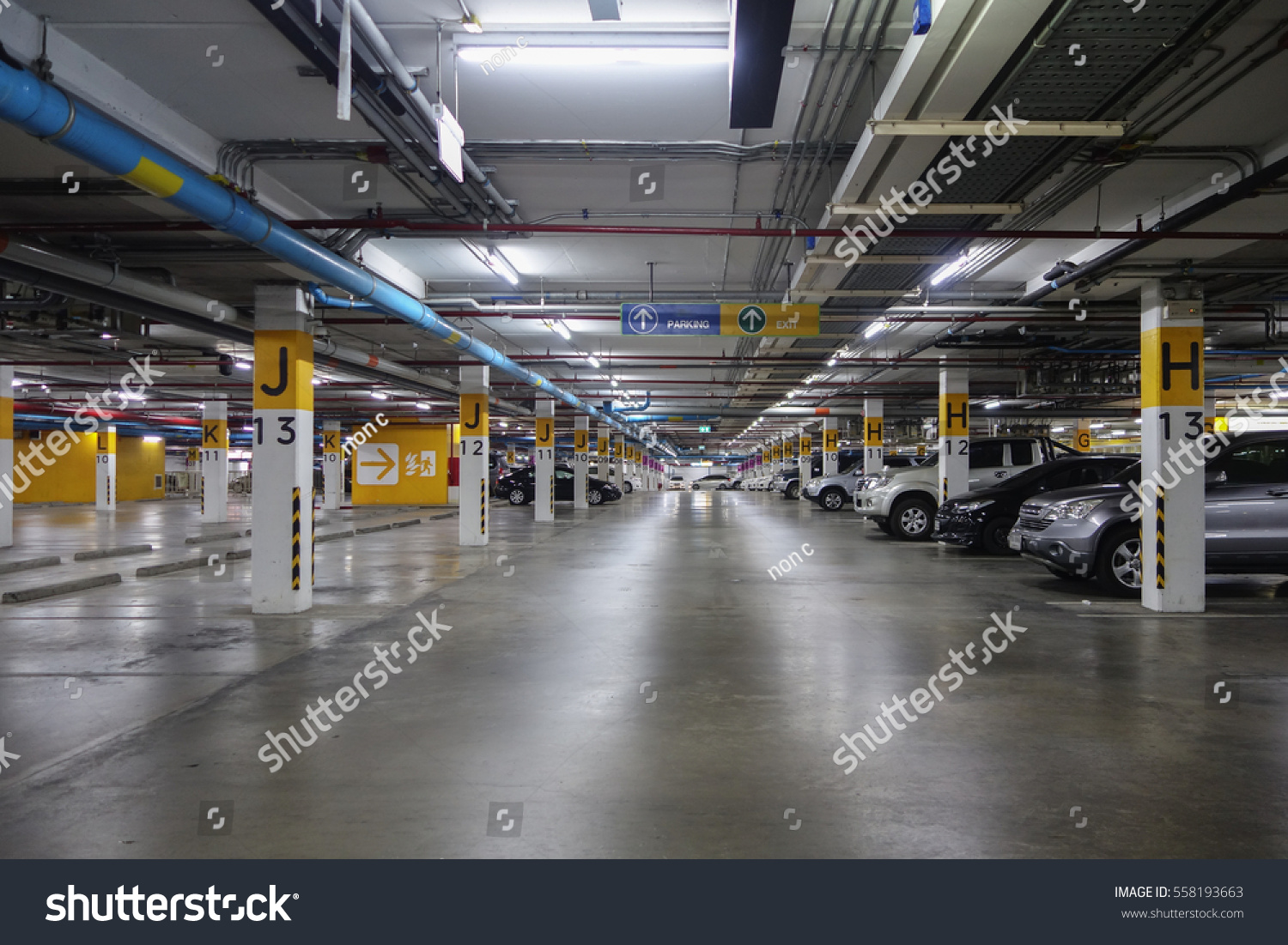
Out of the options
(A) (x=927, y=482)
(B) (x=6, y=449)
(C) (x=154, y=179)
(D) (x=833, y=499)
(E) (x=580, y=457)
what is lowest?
(D) (x=833, y=499)

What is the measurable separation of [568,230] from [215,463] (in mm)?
18745

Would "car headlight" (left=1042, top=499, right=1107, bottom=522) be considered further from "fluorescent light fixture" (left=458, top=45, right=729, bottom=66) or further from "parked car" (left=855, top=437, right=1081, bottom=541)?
"fluorescent light fixture" (left=458, top=45, right=729, bottom=66)

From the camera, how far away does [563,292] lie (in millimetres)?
10742

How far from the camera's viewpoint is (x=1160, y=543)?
7.53m

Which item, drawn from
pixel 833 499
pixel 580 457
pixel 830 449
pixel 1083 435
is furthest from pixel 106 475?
pixel 1083 435

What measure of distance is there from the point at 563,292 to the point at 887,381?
12364 millimetres

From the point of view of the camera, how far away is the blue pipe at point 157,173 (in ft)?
11.8

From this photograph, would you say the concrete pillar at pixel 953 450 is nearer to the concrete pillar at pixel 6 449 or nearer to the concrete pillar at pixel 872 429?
the concrete pillar at pixel 872 429

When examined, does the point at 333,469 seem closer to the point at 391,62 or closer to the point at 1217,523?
the point at 391,62

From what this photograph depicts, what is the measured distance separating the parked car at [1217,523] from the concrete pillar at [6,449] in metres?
16.7

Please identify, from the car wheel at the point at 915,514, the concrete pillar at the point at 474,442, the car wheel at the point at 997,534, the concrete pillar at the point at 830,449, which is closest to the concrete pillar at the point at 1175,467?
the car wheel at the point at 997,534

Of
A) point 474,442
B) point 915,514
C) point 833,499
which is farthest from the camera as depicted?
point 833,499
